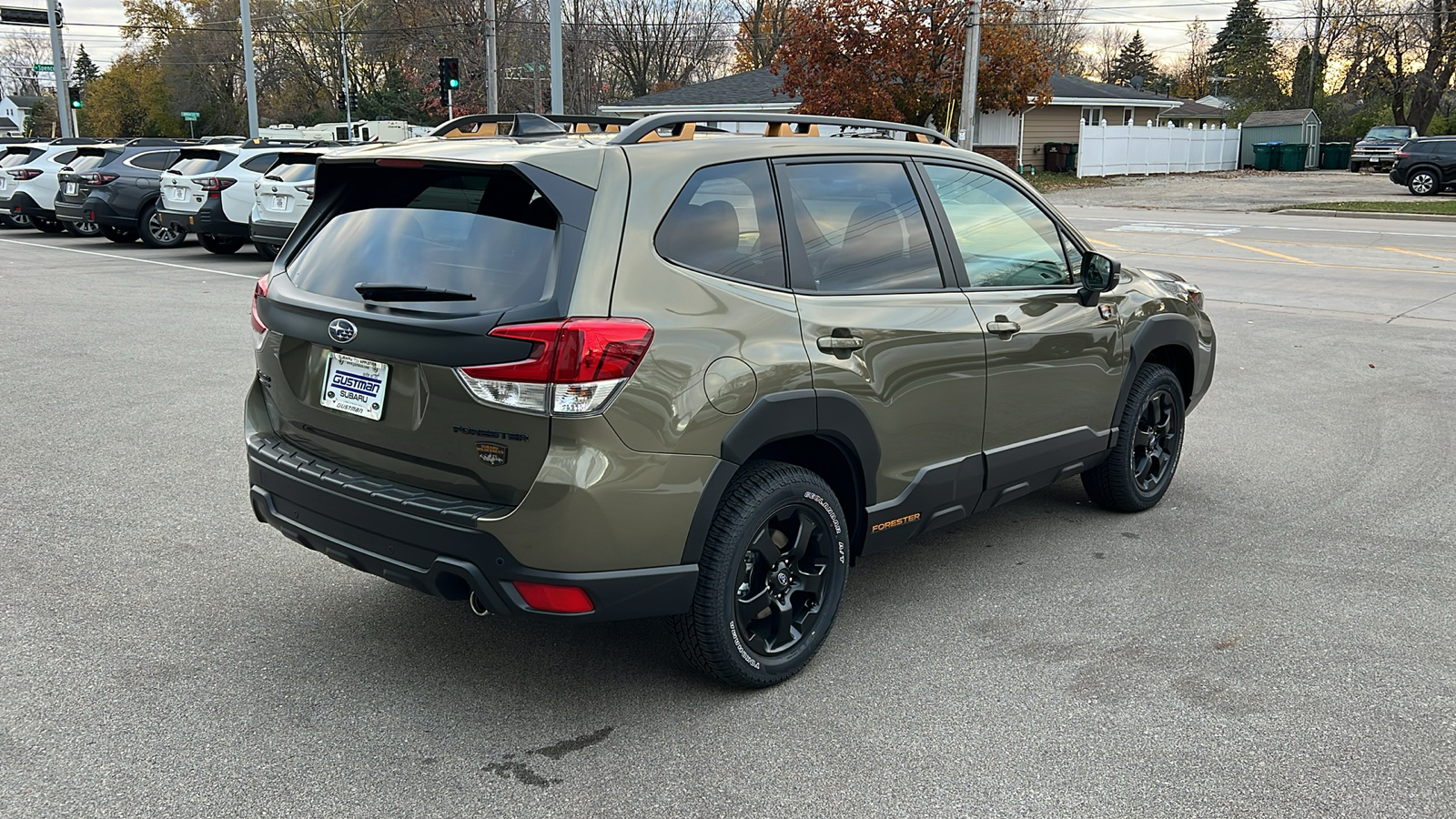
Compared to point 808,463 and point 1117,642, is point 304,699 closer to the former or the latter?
point 808,463

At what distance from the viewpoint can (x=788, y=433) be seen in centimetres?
354

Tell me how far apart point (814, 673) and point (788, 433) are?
876 mm

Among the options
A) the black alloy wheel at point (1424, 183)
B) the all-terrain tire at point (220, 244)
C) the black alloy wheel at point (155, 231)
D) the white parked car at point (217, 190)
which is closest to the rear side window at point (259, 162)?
the white parked car at point (217, 190)

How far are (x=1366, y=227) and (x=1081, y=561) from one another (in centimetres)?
2198

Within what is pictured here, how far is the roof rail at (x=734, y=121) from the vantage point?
3604 millimetres

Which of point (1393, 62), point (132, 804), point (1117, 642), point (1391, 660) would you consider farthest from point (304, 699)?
point (1393, 62)

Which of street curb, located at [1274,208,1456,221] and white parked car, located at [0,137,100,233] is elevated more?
white parked car, located at [0,137,100,233]

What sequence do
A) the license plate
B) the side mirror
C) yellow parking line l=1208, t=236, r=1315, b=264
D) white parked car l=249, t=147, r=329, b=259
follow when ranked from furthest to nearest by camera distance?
yellow parking line l=1208, t=236, r=1315, b=264, white parked car l=249, t=147, r=329, b=259, the side mirror, the license plate

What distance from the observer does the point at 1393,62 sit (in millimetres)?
55906

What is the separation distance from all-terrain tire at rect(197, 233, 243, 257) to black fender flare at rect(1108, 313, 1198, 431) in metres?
15.6

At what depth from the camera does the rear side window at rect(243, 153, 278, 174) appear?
17266 millimetres

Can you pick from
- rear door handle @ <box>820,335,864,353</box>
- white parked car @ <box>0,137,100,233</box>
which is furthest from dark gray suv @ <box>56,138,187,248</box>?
rear door handle @ <box>820,335,864,353</box>

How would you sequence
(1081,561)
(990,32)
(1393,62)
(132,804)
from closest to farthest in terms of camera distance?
(132,804)
(1081,561)
(990,32)
(1393,62)

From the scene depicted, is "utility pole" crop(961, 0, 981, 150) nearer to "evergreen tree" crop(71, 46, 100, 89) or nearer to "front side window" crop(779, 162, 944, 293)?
"front side window" crop(779, 162, 944, 293)
